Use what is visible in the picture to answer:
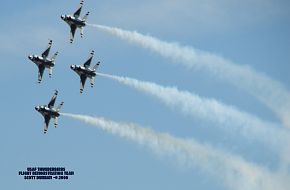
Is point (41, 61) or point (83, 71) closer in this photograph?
point (83, 71)

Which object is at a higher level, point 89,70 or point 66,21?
point 66,21

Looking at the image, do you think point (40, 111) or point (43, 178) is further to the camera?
point (40, 111)

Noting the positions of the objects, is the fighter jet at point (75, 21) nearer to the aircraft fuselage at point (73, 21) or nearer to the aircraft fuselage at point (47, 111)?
the aircraft fuselage at point (73, 21)

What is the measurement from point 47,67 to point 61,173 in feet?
84.3

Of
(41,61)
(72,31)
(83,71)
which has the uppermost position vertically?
(72,31)

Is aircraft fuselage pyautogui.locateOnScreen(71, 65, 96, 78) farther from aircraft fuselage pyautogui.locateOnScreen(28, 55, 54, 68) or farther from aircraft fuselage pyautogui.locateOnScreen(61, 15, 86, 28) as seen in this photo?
aircraft fuselage pyautogui.locateOnScreen(61, 15, 86, 28)

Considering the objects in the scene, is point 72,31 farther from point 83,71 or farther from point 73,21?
point 83,71

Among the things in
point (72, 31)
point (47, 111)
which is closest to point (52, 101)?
point (47, 111)

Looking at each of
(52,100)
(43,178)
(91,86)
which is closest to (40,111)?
(52,100)

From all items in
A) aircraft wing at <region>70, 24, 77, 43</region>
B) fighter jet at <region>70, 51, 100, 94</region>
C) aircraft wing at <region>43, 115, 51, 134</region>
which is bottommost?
aircraft wing at <region>43, 115, 51, 134</region>

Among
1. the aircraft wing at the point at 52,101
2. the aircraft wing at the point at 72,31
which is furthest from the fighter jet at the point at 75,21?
the aircraft wing at the point at 52,101

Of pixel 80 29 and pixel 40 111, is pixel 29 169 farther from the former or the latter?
pixel 80 29

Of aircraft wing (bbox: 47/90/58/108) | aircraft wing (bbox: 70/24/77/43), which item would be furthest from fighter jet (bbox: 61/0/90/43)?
aircraft wing (bbox: 47/90/58/108)

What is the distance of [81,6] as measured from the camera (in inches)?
5423
